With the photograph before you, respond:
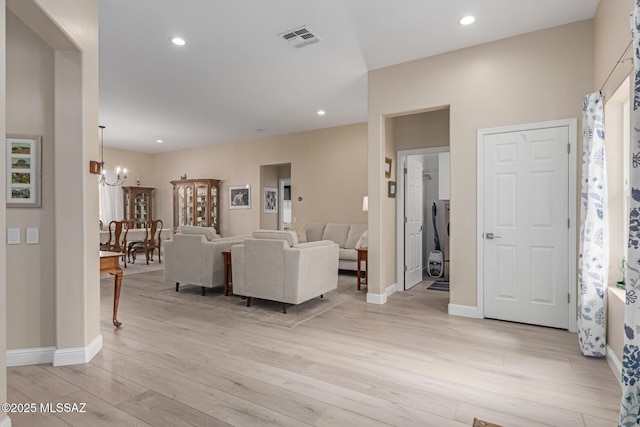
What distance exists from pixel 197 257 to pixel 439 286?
3757 millimetres

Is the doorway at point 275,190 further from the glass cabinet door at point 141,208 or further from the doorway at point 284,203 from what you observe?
the glass cabinet door at point 141,208

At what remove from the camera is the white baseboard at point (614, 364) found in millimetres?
2436

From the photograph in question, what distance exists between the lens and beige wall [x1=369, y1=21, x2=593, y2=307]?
3.40m

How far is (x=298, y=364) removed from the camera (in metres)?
2.66

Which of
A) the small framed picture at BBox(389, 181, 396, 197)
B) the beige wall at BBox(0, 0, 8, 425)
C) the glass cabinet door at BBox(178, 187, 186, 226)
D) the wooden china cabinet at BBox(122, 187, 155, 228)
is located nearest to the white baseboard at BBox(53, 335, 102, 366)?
the beige wall at BBox(0, 0, 8, 425)

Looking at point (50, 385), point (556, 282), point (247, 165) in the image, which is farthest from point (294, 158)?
point (50, 385)

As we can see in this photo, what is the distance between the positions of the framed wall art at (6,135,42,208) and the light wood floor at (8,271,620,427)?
125 cm

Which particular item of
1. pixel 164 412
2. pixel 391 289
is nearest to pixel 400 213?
pixel 391 289

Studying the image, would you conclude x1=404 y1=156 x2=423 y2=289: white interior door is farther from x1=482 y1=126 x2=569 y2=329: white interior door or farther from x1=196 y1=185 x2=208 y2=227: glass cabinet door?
x1=196 y1=185 x2=208 y2=227: glass cabinet door

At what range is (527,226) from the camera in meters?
3.58

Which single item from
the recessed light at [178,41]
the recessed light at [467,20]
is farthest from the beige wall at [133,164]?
the recessed light at [467,20]

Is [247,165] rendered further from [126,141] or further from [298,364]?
[298,364]

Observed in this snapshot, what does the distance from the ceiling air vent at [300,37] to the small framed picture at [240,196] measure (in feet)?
17.1

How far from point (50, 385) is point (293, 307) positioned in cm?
245
